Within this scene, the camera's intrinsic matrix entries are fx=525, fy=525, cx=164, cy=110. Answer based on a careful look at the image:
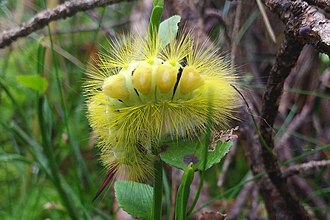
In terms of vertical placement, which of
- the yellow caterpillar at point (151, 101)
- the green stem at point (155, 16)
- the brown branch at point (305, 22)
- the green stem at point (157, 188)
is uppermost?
the green stem at point (155, 16)

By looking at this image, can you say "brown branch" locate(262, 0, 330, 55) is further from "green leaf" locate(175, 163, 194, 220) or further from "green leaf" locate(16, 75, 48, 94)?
"green leaf" locate(16, 75, 48, 94)

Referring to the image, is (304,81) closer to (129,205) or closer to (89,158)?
(89,158)

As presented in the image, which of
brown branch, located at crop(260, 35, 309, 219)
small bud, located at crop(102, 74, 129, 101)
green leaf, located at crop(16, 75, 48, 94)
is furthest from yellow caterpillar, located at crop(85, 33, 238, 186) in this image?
green leaf, located at crop(16, 75, 48, 94)

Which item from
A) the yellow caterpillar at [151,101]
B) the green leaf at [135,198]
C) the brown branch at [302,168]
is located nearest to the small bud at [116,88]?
the yellow caterpillar at [151,101]

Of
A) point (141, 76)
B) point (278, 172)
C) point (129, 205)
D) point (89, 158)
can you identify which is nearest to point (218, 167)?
point (89, 158)

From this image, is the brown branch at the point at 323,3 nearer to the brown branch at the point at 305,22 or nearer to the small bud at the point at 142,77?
the brown branch at the point at 305,22

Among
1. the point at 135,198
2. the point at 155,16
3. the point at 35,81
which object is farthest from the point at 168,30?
the point at 35,81

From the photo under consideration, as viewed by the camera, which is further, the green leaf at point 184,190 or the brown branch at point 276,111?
the brown branch at point 276,111

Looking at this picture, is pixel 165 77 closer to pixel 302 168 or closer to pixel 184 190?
pixel 184 190
